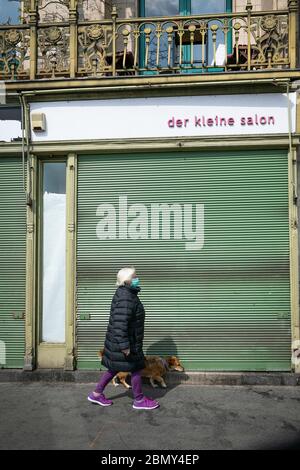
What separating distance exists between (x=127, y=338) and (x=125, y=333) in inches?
2.6

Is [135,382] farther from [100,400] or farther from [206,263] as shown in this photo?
[206,263]

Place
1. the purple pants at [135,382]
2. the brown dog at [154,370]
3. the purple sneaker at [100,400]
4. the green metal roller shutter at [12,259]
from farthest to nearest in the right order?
the green metal roller shutter at [12,259] < the brown dog at [154,370] < the purple sneaker at [100,400] < the purple pants at [135,382]

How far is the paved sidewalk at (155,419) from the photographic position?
4.36m

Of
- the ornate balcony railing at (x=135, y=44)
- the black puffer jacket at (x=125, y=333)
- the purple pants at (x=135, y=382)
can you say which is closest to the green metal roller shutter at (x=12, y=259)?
the ornate balcony railing at (x=135, y=44)

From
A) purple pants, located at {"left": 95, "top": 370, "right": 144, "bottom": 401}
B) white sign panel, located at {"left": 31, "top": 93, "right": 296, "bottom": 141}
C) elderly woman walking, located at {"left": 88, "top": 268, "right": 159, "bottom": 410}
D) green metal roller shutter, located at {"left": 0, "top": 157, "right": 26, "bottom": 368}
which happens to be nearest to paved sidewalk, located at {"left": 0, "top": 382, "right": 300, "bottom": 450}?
purple pants, located at {"left": 95, "top": 370, "right": 144, "bottom": 401}

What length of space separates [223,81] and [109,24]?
2229 mm

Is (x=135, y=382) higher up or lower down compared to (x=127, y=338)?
lower down

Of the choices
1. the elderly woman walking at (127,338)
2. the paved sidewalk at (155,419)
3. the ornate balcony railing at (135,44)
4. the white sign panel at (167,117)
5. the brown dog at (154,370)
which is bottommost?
the paved sidewalk at (155,419)

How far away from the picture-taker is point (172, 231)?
664 cm

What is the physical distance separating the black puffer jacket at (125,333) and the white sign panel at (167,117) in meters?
2.80

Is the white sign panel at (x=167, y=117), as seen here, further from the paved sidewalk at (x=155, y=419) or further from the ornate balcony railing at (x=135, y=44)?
the paved sidewalk at (x=155, y=419)

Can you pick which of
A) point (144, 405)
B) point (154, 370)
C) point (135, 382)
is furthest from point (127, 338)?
point (154, 370)

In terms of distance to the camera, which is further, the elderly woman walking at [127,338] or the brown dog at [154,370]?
the brown dog at [154,370]
